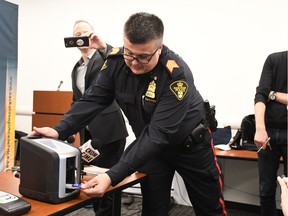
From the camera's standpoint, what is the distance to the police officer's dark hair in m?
1.19

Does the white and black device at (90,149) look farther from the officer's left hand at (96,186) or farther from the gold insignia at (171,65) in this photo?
the gold insignia at (171,65)

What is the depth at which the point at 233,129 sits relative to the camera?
10.5 feet

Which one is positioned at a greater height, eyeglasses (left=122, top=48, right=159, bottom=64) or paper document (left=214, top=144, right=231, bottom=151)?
eyeglasses (left=122, top=48, right=159, bottom=64)

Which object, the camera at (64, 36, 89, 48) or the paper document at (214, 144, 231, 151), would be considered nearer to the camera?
the camera at (64, 36, 89, 48)

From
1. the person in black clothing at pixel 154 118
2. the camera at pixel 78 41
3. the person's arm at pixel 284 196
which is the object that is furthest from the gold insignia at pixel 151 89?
the person's arm at pixel 284 196

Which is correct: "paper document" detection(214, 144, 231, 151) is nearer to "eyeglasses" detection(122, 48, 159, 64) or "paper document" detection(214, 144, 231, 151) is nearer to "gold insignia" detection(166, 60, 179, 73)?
"gold insignia" detection(166, 60, 179, 73)

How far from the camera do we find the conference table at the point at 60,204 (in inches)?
41.2

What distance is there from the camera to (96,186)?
1.13 meters

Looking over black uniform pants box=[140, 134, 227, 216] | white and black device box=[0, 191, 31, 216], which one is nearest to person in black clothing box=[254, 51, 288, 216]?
black uniform pants box=[140, 134, 227, 216]

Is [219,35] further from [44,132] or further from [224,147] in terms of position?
[44,132]

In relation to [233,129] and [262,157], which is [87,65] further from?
[233,129]

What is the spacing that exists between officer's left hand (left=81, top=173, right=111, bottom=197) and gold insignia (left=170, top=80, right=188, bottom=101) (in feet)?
1.43

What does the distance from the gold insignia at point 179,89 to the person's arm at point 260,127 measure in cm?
99

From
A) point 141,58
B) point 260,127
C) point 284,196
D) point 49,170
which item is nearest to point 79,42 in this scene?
point 141,58
